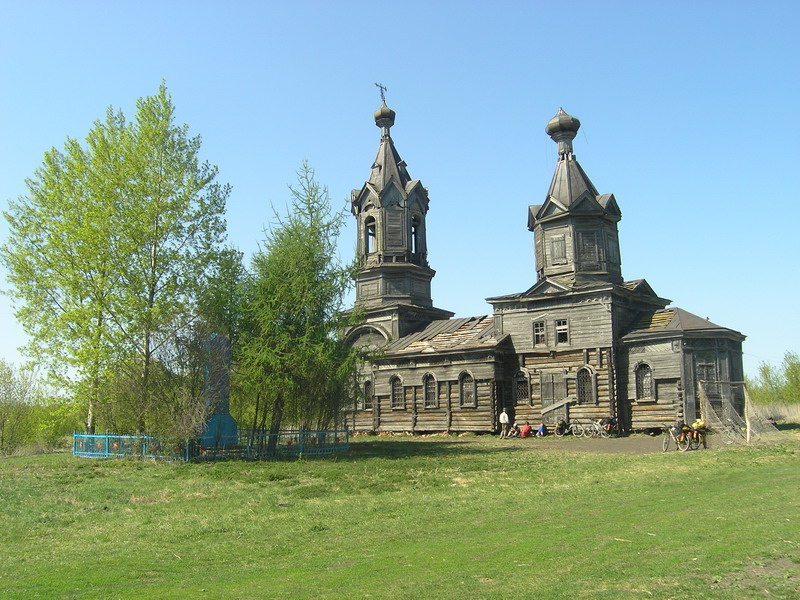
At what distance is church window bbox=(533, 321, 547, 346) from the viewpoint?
3800 cm


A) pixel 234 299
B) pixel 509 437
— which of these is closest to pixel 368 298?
pixel 509 437

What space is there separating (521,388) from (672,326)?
28.4 ft

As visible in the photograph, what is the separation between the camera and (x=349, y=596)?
756 cm

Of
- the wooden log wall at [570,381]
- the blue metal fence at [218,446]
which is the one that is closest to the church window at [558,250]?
the wooden log wall at [570,381]

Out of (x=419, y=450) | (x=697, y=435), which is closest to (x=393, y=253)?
(x=419, y=450)

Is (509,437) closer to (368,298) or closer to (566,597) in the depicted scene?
(368,298)

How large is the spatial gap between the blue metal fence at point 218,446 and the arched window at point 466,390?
13634 mm

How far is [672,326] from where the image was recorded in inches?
1341

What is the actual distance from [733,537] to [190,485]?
1282 centimetres

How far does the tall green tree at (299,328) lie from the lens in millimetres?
24859

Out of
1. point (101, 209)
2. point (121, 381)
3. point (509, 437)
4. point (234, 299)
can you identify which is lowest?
point (509, 437)

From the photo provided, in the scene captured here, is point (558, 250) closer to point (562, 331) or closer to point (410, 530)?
Answer: point (562, 331)

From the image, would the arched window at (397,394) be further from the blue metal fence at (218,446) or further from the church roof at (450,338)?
the blue metal fence at (218,446)

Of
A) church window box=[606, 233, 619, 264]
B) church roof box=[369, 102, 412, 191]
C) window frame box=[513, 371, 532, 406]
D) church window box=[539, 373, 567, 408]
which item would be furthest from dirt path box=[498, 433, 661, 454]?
church roof box=[369, 102, 412, 191]
